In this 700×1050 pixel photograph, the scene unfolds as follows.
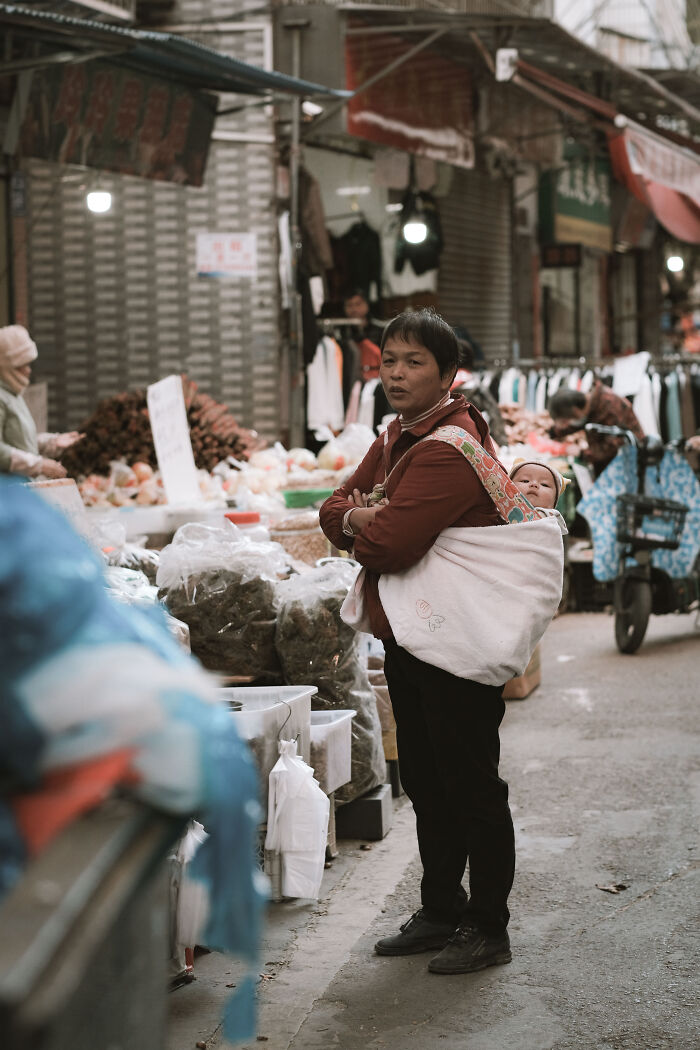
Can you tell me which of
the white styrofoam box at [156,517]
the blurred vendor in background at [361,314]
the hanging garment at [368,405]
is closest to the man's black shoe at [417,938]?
the white styrofoam box at [156,517]

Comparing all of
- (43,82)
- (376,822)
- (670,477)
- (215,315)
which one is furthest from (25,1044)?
(215,315)

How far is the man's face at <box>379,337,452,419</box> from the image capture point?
4.24 m

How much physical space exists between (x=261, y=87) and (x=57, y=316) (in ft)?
13.1

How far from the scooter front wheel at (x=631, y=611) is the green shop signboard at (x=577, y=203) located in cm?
1164

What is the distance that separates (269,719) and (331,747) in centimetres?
61

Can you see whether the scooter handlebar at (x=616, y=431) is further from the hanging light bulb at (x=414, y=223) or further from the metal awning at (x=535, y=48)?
the hanging light bulb at (x=414, y=223)

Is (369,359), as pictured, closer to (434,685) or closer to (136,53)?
(136,53)

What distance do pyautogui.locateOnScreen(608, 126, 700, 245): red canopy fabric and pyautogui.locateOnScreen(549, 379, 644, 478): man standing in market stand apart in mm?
6040

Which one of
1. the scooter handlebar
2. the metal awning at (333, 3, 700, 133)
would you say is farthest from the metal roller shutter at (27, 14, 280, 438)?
the scooter handlebar

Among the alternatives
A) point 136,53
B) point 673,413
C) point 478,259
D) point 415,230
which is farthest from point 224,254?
point 478,259

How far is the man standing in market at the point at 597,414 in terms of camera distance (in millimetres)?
10812

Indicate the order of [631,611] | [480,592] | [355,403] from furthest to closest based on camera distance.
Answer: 1. [355,403]
2. [631,611]
3. [480,592]

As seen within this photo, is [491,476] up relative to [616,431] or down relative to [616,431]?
down

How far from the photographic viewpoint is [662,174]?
16578 mm
